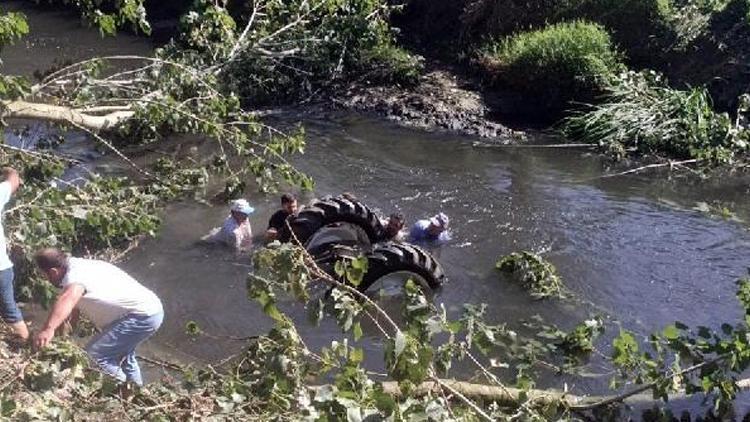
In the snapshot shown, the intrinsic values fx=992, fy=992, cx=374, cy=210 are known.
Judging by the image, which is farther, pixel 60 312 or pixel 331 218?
pixel 331 218

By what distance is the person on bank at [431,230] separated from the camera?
11.6 metres

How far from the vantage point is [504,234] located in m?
12.3

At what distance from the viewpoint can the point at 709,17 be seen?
57.7ft

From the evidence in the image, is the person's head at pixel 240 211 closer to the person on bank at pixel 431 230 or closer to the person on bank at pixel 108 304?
the person on bank at pixel 431 230

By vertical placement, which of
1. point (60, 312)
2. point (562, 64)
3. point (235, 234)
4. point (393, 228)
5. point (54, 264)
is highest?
point (562, 64)

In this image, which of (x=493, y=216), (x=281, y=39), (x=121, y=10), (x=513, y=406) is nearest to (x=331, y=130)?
(x=281, y=39)

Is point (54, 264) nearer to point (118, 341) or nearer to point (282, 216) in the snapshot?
point (118, 341)

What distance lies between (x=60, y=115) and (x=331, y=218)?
123 inches

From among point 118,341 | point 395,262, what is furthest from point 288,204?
point 118,341

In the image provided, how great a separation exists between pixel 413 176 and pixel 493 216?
2.02 m

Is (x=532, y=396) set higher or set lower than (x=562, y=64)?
lower

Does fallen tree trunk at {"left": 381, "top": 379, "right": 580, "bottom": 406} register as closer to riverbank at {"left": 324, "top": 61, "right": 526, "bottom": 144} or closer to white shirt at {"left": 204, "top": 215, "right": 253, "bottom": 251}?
white shirt at {"left": 204, "top": 215, "right": 253, "bottom": 251}

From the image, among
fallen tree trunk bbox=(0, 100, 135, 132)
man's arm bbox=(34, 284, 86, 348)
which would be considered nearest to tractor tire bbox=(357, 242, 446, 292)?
man's arm bbox=(34, 284, 86, 348)

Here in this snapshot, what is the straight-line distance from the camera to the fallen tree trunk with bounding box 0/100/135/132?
32.4ft
